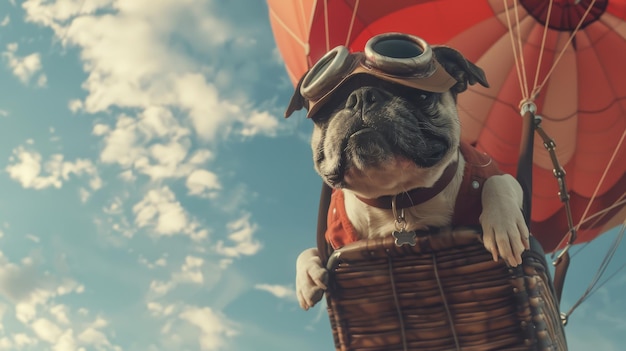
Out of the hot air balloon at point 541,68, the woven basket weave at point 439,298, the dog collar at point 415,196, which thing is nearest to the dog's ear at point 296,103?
the dog collar at point 415,196

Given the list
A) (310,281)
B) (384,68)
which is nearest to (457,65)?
(384,68)

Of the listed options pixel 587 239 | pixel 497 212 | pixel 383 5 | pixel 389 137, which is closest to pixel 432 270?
pixel 497 212

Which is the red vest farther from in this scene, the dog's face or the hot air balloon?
the hot air balloon

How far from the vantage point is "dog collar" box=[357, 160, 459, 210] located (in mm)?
2350

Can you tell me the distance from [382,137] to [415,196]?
1.29ft

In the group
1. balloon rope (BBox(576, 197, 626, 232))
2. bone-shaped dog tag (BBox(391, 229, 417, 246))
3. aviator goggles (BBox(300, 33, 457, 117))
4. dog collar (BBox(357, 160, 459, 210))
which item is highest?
balloon rope (BBox(576, 197, 626, 232))

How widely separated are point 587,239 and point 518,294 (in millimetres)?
4373

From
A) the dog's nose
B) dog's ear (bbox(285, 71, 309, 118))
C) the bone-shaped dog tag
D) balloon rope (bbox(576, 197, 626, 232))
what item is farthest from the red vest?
balloon rope (bbox(576, 197, 626, 232))

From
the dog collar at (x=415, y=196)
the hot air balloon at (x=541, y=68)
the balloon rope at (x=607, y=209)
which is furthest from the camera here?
the balloon rope at (x=607, y=209)

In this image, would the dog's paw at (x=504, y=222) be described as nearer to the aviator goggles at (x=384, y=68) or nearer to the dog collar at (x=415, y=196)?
the dog collar at (x=415, y=196)

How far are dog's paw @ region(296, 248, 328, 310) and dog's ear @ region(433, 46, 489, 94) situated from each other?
0.87m

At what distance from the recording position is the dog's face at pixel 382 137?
2072 millimetres

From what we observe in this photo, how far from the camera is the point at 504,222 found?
222 cm

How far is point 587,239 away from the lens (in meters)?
6.12
